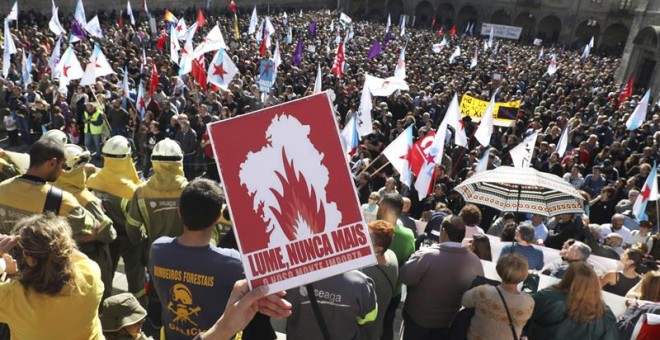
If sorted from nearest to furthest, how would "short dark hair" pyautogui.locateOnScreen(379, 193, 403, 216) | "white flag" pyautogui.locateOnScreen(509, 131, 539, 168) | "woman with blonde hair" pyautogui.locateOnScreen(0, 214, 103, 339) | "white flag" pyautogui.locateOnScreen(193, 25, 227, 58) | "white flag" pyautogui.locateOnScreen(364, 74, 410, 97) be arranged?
"woman with blonde hair" pyautogui.locateOnScreen(0, 214, 103, 339) < "short dark hair" pyautogui.locateOnScreen(379, 193, 403, 216) < "white flag" pyautogui.locateOnScreen(509, 131, 539, 168) < "white flag" pyautogui.locateOnScreen(364, 74, 410, 97) < "white flag" pyautogui.locateOnScreen(193, 25, 227, 58)

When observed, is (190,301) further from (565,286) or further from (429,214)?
(429,214)

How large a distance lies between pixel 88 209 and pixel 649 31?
89.1 feet

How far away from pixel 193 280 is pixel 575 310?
7.39 feet

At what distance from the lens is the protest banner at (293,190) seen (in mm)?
1781

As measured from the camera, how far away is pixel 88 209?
11.9 feet

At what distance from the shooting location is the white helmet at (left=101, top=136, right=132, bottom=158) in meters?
4.25

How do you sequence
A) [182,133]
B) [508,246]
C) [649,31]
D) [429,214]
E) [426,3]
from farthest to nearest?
[426,3] → [649,31] → [182,133] → [429,214] → [508,246]

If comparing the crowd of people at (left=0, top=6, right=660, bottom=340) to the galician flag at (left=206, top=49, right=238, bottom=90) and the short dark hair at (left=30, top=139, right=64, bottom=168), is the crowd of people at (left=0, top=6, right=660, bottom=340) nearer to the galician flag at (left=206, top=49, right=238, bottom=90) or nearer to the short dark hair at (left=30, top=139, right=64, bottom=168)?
the short dark hair at (left=30, top=139, right=64, bottom=168)

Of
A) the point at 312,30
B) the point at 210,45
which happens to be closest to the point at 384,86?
the point at 210,45

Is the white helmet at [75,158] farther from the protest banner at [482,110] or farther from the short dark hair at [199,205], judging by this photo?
the protest banner at [482,110]

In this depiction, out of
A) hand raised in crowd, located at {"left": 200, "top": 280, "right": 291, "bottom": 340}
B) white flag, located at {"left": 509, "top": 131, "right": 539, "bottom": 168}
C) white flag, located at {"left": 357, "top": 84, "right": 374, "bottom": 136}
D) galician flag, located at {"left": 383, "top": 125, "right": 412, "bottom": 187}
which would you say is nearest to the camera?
hand raised in crowd, located at {"left": 200, "top": 280, "right": 291, "bottom": 340}

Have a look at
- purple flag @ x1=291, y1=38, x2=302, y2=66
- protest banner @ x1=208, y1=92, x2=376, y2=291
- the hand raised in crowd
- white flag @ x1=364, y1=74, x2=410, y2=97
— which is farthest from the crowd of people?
purple flag @ x1=291, y1=38, x2=302, y2=66

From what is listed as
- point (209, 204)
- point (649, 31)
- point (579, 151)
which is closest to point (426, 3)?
point (649, 31)

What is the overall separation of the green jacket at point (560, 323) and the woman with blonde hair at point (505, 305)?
179 millimetres
